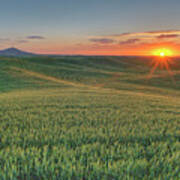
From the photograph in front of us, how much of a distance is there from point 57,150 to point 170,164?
2000 mm

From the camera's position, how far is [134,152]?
2900mm

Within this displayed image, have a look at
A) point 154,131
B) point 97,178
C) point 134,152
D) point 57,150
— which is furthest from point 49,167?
point 154,131

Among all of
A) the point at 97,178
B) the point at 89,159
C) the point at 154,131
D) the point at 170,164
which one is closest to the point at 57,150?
the point at 89,159

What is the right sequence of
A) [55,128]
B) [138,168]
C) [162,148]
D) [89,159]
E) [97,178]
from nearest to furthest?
[97,178], [138,168], [89,159], [162,148], [55,128]

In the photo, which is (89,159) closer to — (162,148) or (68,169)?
(68,169)

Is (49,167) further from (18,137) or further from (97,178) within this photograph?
(18,137)

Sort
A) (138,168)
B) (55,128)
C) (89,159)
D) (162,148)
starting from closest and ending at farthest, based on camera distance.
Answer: (138,168) → (89,159) → (162,148) → (55,128)

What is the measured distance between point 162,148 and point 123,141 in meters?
0.82

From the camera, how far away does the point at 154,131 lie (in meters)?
4.07

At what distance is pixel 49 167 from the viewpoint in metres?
2.33

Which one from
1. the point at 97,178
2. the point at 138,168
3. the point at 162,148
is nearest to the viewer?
the point at 97,178

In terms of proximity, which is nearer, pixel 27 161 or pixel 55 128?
pixel 27 161

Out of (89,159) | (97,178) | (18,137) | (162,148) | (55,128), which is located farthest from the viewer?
(55,128)

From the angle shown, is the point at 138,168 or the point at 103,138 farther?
the point at 103,138
